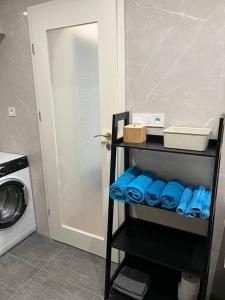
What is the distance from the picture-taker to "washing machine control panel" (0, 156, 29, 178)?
202 cm

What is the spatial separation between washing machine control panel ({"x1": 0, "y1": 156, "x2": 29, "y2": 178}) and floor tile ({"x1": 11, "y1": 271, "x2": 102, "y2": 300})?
3.07ft

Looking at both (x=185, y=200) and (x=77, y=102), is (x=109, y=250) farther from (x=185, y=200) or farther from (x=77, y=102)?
(x=77, y=102)

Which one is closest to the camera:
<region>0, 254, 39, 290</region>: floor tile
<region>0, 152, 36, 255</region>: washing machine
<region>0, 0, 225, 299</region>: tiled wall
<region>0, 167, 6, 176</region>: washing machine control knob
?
<region>0, 0, 225, 299</region>: tiled wall

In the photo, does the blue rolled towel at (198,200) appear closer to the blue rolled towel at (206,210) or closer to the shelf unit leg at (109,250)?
the blue rolled towel at (206,210)

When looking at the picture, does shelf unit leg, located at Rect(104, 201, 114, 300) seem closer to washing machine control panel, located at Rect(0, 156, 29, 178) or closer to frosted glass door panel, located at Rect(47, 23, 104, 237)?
frosted glass door panel, located at Rect(47, 23, 104, 237)

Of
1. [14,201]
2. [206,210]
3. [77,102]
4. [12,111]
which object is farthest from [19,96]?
[206,210]

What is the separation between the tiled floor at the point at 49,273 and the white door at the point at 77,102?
0.14 metres

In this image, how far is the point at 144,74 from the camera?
5.12 ft

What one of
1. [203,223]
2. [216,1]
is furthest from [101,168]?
[216,1]

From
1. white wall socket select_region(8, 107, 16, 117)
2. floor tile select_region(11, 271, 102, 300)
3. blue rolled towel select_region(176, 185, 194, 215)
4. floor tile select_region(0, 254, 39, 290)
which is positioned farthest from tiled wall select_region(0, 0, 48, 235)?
blue rolled towel select_region(176, 185, 194, 215)

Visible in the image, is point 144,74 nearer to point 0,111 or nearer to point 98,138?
point 98,138

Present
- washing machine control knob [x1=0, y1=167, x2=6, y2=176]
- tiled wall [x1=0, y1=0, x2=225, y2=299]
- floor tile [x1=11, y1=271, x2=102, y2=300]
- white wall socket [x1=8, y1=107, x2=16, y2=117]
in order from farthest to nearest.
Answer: white wall socket [x1=8, y1=107, x2=16, y2=117] → washing machine control knob [x1=0, y1=167, x2=6, y2=176] → floor tile [x1=11, y1=271, x2=102, y2=300] → tiled wall [x1=0, y1=0, x2=225, y2=299]

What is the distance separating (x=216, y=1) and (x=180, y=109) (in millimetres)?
619

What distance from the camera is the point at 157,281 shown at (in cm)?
172
